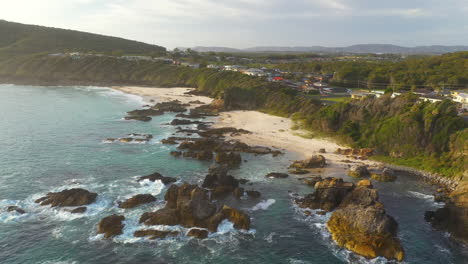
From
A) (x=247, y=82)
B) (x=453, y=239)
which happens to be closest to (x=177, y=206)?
(x=453, y=239)

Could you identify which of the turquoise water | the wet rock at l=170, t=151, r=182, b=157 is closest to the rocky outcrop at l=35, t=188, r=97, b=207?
the turquoise water

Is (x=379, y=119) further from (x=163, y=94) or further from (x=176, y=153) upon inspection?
A: (x=163, y=94)

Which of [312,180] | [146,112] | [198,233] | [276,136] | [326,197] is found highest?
[146,112]

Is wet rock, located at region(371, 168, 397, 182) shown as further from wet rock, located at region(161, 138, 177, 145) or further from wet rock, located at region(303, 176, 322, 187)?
wet rock, located at region(161, 138, 177, 145)

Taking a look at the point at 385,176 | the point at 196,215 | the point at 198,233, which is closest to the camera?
the point at 198,233

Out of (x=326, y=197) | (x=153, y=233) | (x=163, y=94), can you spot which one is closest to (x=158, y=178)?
(x=153, y=233)

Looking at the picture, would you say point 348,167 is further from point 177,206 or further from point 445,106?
point 177,206
